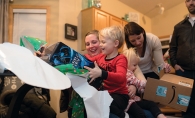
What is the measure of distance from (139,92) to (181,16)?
12.9 ft

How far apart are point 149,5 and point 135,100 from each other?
157 inches

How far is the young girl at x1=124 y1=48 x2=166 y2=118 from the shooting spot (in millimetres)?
1321

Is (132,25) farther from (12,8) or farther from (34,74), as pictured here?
(12,8)

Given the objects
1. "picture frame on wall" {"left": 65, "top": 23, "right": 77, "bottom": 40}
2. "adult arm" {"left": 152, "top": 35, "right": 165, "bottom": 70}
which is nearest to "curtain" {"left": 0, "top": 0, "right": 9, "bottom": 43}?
"picture frame on wall" {"left": 65, "top": 23, "right": 77, "bottom": 40}

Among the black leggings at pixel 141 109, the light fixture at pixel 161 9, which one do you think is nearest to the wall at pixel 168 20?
the light fixture at pixel 161 9

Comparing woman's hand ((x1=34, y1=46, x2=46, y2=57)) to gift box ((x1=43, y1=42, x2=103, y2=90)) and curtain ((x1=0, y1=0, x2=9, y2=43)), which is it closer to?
gift box ((x1=43, y1=42, x2=103, y2=90))

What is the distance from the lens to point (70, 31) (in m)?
3.54

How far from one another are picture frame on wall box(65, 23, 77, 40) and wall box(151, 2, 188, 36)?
2.67 metres

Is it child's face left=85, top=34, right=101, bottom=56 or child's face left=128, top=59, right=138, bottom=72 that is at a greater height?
child's face left=85, top=34, right=101, bottom=56

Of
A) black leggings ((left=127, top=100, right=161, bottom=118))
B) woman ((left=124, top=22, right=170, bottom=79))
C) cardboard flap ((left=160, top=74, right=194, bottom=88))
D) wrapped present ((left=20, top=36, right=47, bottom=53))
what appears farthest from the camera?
woman ((left=124, top=22, right=170, bottom=79))

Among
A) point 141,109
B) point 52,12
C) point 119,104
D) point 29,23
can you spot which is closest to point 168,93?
point 141,109

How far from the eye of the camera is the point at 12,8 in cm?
340

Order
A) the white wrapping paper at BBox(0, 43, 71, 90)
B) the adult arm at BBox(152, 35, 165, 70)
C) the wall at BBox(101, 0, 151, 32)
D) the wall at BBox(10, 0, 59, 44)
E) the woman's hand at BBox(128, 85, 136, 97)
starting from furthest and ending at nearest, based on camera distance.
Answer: the wall at BBox(101, 0, 151, 32)
the wall at BBox(10, 0, 59, 44)
the adult arm at BBox(152, 35, 165, 70)
the woman's hand at BBox(128, 85, 136, 97)
the white wrapping paper at BBox(0, 43, 71, 90)

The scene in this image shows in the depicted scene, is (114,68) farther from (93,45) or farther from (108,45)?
(93,45)
